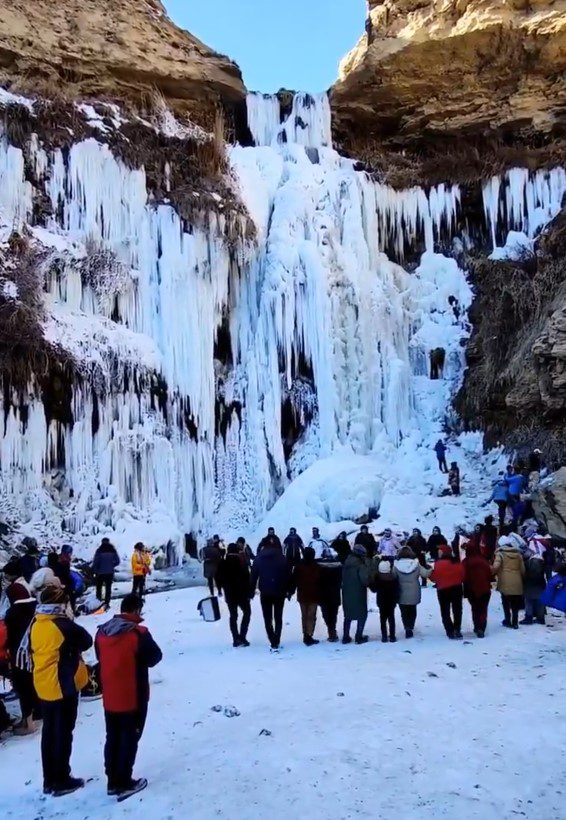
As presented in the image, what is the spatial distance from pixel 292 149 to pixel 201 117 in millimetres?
3544

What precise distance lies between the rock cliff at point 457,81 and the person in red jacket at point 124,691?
25783 millimetres

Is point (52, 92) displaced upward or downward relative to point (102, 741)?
upward

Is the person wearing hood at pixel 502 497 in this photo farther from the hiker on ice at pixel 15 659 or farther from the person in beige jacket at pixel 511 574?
the hiker on ice at pixel 15 659

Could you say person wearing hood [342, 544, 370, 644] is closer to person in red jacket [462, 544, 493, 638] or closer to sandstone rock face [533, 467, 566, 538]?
person in red jacket [462, 544, 493, 638]

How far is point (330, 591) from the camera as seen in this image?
8906 mm

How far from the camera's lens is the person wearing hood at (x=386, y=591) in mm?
8773

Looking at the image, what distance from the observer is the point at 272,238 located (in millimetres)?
23578

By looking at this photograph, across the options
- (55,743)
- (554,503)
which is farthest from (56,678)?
(554,503)

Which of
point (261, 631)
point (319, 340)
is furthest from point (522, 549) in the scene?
point (319, 340)

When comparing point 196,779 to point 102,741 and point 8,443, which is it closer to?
point 102,741

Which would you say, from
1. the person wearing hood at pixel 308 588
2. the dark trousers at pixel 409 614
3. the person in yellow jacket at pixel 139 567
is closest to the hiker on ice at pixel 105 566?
the person in yellow jacket at pixel 139 567

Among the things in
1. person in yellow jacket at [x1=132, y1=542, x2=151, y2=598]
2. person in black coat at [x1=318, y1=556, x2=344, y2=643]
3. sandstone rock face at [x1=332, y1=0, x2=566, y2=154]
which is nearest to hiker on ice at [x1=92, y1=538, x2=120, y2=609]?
person in yellow jacket at [x1=132, y1=542, x2=151, y2=598]

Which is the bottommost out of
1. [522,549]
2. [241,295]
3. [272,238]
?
[522,549]

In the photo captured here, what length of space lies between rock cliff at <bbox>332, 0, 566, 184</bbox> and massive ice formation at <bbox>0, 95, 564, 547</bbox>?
3243 millimetres
